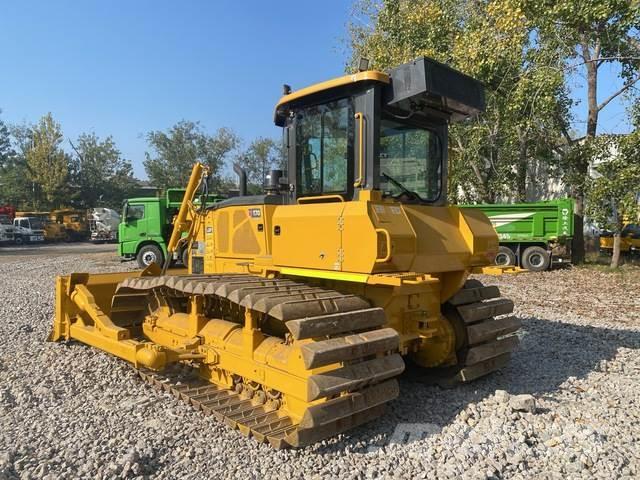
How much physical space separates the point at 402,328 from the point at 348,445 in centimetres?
117

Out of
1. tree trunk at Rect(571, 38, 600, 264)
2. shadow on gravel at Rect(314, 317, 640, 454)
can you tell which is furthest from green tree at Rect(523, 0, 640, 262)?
shadow on gravel at Rect(314, 317, 640, 454)

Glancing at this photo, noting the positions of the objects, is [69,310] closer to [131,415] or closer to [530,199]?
[131,415]

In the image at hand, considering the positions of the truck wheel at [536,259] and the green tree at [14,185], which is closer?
the truck wheel at [536,259]

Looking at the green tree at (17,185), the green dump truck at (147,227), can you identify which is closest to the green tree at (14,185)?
the green tree at (17,185)

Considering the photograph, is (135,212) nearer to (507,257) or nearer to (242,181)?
(507,257)

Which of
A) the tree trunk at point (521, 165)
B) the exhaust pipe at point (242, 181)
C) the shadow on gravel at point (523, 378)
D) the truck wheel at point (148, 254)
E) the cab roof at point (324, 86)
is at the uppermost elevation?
the tree trunk at point (521, 165)

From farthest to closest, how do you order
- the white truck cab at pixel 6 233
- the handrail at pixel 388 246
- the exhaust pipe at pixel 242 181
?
the white truck cab at pixel 6 233 < the exhaust pipe at pixel 242 181 < the handrail at pixel 388 246

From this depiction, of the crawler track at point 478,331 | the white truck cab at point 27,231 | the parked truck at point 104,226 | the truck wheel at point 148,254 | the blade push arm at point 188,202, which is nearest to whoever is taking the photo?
the crawler track at point 478,331

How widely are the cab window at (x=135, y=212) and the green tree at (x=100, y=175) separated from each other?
1163 inches

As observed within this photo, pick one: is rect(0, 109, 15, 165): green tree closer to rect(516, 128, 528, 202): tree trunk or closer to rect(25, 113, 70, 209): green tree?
rect(25, 113, 70, 209): green tree

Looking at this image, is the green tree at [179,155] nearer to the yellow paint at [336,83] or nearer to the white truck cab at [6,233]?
the white truck cab at [6,233]

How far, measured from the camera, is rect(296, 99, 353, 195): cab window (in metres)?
4.34

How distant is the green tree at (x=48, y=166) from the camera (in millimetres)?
41469

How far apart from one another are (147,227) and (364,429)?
47.8ft
